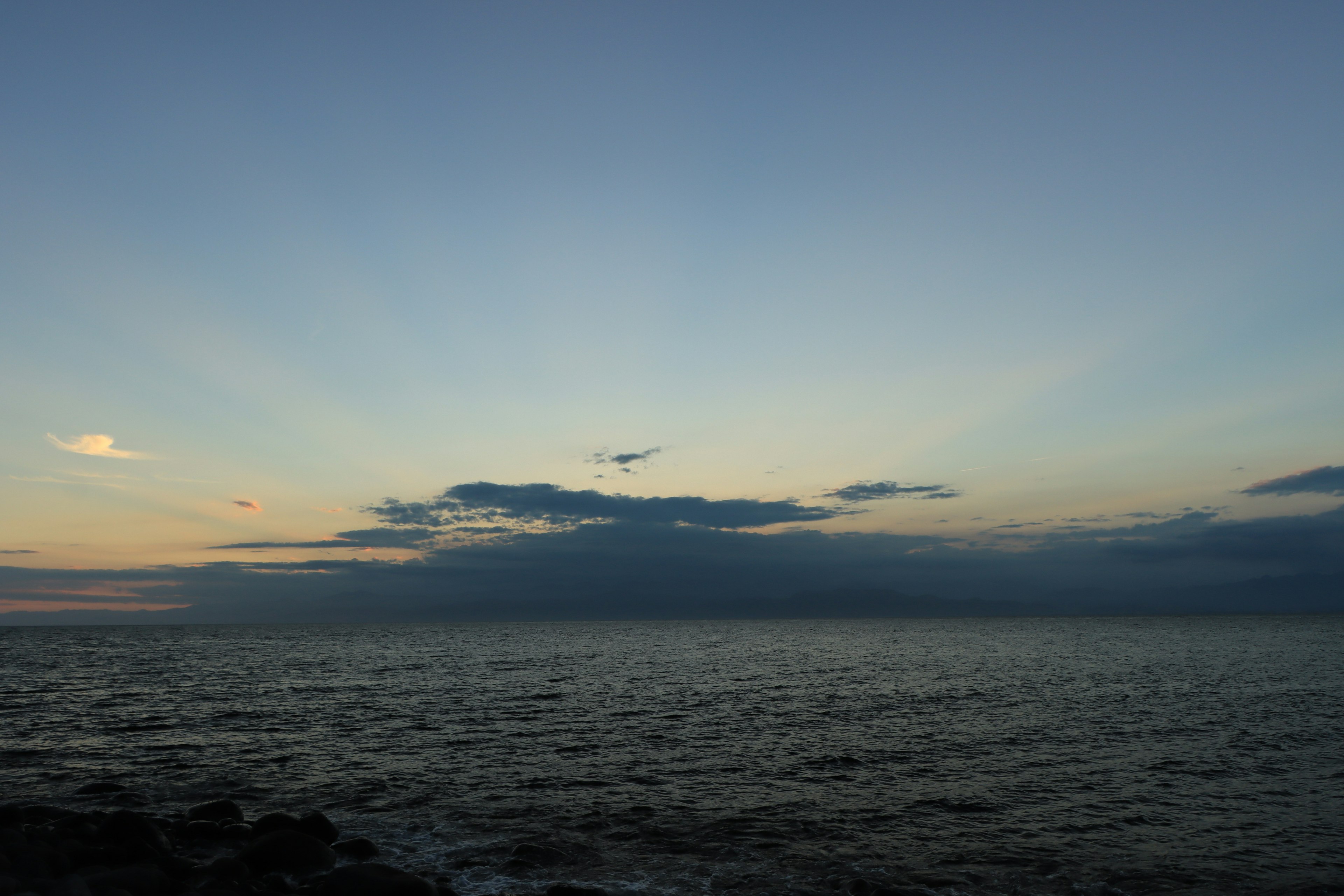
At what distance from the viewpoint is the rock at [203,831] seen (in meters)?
19.5

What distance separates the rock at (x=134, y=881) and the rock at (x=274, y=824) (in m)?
4.87

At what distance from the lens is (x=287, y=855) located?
17.0 m

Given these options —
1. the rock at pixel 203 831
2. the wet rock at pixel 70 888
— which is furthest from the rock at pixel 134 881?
the rock at pixel 203 831

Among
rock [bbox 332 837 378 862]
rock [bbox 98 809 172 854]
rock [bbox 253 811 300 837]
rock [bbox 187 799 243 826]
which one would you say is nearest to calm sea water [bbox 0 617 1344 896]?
rock [bbox 332 837 378 862]

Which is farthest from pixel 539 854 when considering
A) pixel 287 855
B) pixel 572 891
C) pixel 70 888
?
pixel 70 888

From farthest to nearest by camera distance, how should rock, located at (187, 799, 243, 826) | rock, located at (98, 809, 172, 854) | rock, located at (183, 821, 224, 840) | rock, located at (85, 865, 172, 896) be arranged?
rock, located at (187, 799, 243, 826) → rock, located at (183, 821, 224, 840) → rock, located at (98, 809, 172, 854) → rock, located at (85, 865, 172, 896)

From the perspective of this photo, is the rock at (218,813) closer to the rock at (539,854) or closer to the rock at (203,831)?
the rock at (203,831)

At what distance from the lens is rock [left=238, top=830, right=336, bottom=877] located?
1681cm

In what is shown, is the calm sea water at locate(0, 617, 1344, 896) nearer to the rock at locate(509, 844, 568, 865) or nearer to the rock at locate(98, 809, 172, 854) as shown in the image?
the rock at locate(509, 844, 568, 865)

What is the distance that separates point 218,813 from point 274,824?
305cm

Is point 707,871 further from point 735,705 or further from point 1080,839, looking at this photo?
point 735,705

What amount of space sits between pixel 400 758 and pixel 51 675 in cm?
6425

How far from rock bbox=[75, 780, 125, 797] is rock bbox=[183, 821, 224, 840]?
762 cm

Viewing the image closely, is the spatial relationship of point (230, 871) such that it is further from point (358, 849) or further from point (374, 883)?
point (374, 883)
